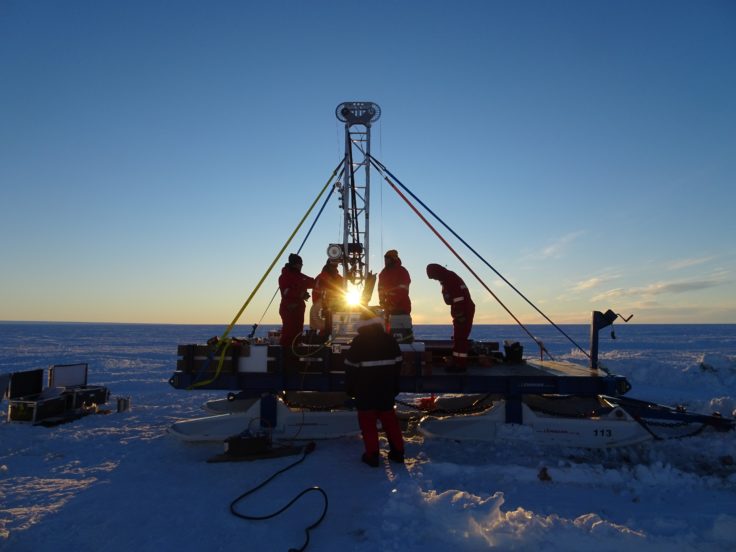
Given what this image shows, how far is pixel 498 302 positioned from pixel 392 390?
383 centimetres

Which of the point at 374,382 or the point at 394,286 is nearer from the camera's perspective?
the point at 374,382

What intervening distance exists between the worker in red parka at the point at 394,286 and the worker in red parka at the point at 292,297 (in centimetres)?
135

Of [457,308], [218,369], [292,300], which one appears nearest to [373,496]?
[218,369]

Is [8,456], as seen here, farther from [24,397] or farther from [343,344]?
[343,344]

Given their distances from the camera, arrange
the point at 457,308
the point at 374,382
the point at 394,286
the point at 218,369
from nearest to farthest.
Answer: the point at 374,382, the point at 218,369, the point at 457,308, the point at 394,286

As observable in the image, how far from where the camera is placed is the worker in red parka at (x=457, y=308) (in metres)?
7.52

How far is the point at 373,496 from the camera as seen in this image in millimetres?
4703

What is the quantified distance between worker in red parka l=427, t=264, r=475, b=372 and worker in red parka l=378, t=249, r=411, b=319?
544 mm

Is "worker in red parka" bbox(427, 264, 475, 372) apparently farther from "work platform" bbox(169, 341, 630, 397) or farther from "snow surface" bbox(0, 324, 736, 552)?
"snow surface" bbox(0, 324, 736, 552)

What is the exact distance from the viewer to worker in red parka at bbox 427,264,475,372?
24.7 feet

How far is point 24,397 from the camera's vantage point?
939 cm

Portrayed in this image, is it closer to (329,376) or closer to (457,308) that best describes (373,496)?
(329,376)

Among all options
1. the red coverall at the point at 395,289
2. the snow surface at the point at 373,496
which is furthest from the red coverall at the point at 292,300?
the snow surface at the point at 373,496

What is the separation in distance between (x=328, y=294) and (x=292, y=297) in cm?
182
